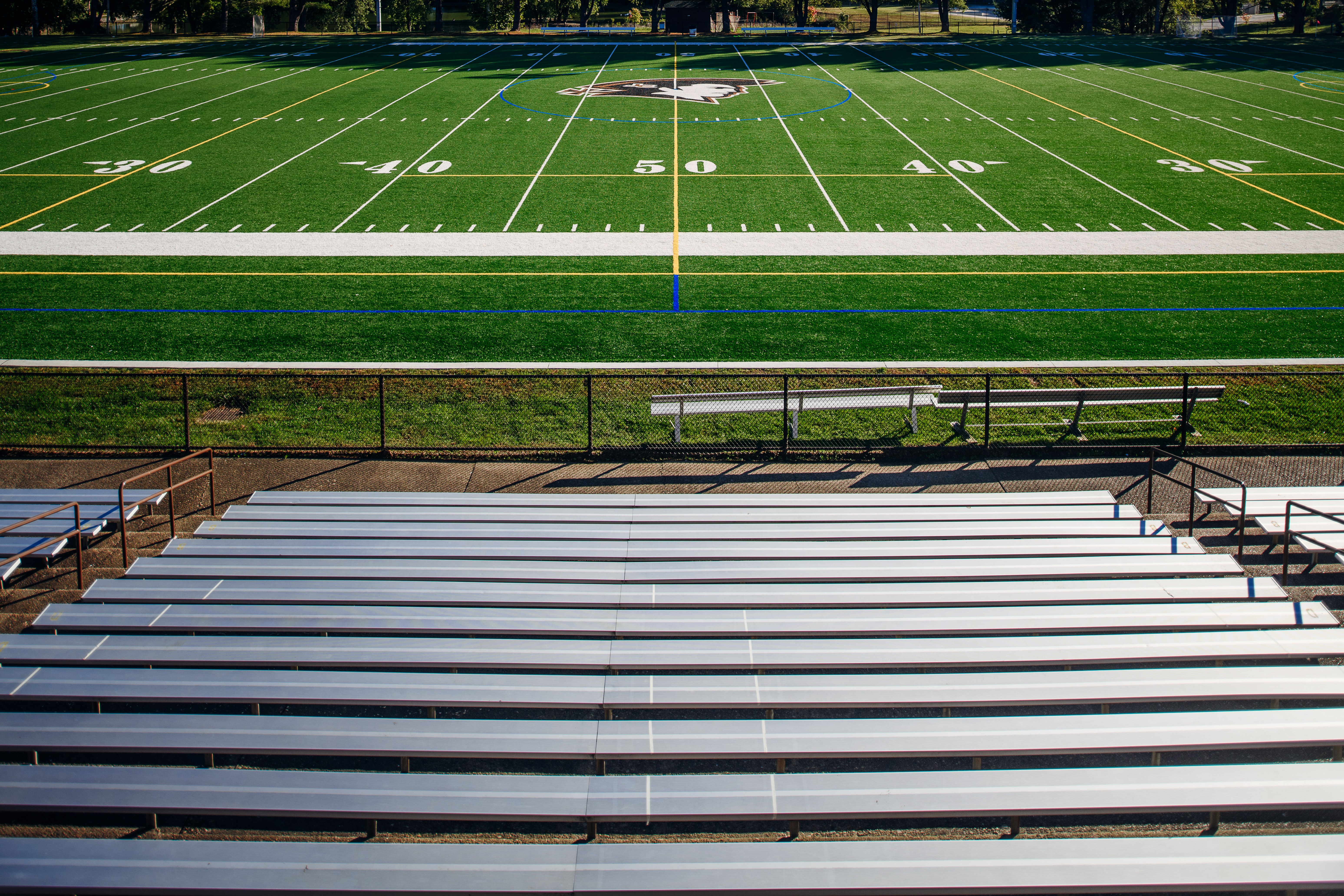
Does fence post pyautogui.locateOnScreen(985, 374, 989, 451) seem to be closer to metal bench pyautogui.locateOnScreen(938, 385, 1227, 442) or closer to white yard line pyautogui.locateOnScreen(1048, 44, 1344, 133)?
metal bench pyautogui.locateOnScreen(938, 385, 1227, 442)

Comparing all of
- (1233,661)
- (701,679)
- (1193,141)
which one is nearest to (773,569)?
(701,679)

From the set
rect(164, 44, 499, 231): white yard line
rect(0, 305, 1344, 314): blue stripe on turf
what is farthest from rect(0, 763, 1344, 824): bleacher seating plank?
rect(164, 44, 499, 231): white yard line

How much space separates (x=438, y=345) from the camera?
19672mm

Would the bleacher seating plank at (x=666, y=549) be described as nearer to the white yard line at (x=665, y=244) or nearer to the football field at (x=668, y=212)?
the football field at (x=668, y=212)

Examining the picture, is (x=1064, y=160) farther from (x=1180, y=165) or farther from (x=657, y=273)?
(x=657, y=273)

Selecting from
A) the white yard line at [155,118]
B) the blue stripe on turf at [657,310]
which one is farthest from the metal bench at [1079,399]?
the white yard line at [155,118]

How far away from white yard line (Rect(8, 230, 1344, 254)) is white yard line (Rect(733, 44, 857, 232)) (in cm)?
189

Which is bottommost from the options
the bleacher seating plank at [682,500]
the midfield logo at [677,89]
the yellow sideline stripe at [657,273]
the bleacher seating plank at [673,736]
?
the bleacher seating plank at [673,736]

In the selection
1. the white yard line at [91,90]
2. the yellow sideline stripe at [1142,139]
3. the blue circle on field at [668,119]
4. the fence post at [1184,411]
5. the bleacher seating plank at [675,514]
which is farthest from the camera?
the white yard line at [91,90]

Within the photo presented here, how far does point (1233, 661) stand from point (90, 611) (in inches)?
363

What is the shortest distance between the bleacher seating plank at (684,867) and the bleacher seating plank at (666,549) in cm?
434

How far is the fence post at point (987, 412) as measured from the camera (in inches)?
558

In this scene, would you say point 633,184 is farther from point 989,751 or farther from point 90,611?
point 989,751

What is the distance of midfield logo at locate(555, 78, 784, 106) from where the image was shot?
45312 mm
